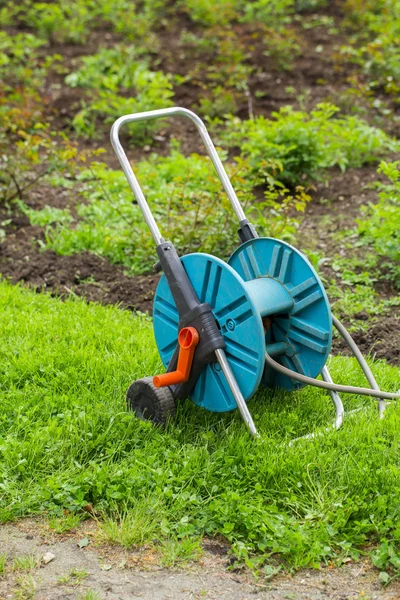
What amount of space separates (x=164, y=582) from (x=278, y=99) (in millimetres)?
6472

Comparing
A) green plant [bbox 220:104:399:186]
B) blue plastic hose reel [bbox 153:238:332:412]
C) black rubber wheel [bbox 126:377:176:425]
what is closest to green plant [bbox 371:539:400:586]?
blue plastic hose reel [bbox 153:238:332:412]

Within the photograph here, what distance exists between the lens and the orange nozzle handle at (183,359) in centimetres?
353

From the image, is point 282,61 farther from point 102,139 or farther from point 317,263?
point 317,263

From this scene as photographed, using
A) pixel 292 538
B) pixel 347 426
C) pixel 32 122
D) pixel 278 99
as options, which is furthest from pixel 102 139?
pixel 292 538

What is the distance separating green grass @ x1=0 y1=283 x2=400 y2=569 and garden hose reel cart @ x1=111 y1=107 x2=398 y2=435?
0.14m

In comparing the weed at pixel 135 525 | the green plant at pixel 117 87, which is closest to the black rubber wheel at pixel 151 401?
the weed at pixel 135 525

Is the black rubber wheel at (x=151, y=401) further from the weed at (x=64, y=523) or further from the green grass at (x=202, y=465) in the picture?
the weed at (x=64, y=523)

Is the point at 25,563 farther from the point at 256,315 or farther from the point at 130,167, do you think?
the point at 130,167

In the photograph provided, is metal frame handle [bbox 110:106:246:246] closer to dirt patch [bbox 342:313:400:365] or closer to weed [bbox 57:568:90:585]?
dirt patch [bbox 342:313:400:365]

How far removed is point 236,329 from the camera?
3438 mm

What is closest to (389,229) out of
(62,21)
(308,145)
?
(308,145)

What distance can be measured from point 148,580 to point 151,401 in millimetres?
952

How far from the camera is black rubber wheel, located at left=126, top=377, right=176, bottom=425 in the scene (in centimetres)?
367

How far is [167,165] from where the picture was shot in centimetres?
688
